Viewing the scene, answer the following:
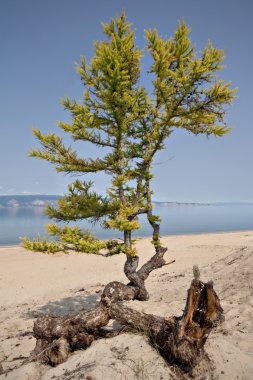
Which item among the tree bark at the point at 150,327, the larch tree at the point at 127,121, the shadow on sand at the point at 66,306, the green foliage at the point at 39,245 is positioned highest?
the larch tree at the point at 127,121

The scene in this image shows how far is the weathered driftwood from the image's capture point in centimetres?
499

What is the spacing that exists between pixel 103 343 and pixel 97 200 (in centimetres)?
414

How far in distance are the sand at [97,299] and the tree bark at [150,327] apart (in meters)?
0.23

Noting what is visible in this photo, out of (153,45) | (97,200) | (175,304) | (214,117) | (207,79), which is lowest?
(175,304)

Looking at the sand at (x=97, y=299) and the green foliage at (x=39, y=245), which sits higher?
the green foliage at (x=39, y=245)

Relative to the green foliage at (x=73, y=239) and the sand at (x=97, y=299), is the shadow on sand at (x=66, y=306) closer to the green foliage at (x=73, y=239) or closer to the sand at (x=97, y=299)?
the sand at (x=97, y=299)

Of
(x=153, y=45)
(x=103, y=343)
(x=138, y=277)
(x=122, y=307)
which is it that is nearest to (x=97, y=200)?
(x=138, y=277)

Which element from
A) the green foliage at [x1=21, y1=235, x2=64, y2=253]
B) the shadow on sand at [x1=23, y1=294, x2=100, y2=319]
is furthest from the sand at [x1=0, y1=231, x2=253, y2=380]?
the green foliage at [x1=21, y1=235, x2=64, y2=253]

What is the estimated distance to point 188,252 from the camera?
22156 mm

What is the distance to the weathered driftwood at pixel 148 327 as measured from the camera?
4.99m

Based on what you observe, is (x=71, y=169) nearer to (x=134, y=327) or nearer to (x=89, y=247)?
(x=89, y=247)

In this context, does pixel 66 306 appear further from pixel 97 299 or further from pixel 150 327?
pixel 150 327

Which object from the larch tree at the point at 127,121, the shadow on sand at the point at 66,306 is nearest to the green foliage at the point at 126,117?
the larch tree at the point at 127,121

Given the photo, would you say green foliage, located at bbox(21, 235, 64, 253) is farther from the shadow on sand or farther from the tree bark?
the shadow on sand
